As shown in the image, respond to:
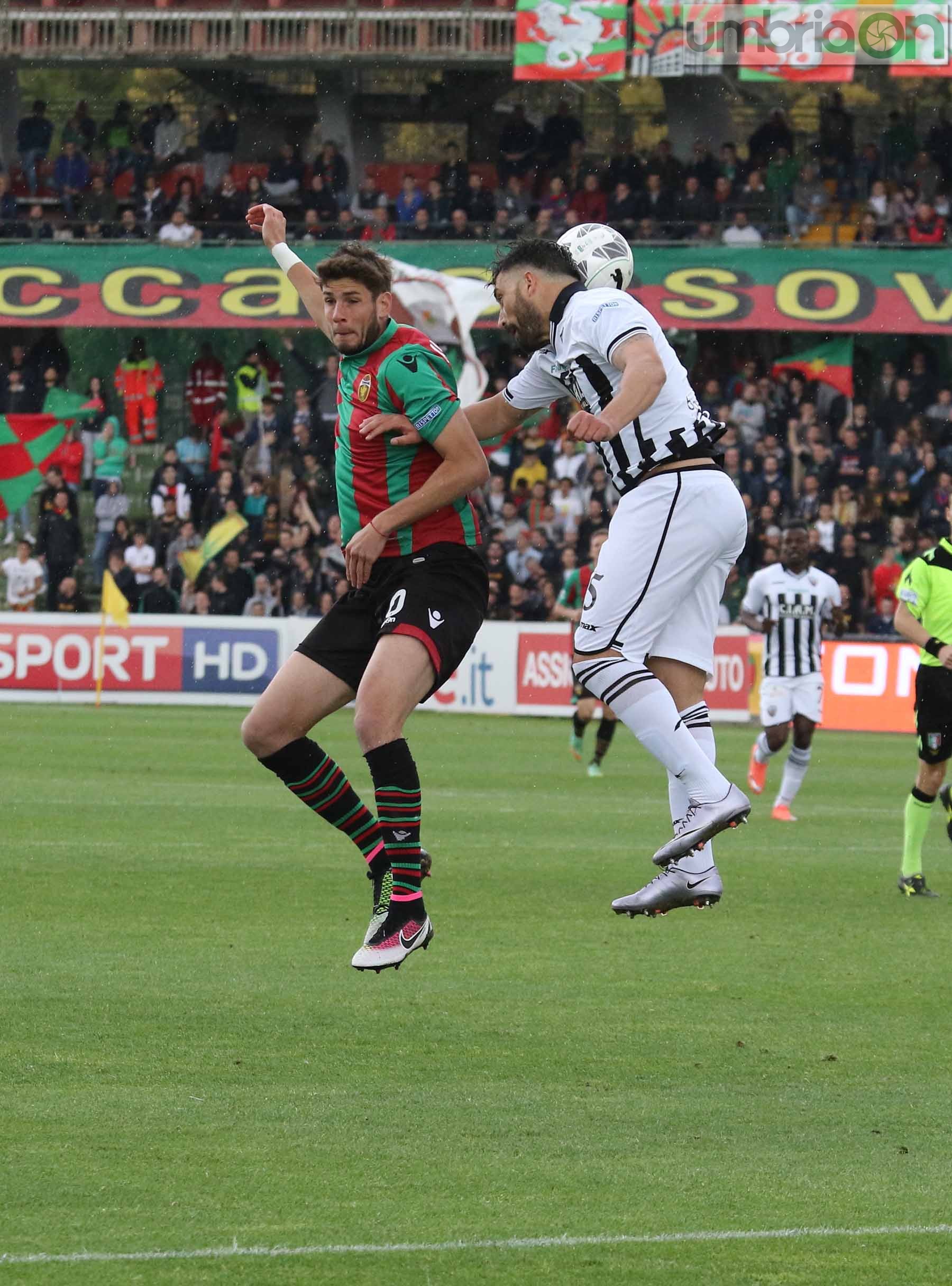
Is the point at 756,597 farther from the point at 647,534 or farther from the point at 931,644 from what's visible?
the point at 647,534

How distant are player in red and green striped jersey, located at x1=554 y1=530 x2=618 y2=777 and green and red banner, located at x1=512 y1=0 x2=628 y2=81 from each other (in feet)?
35.4

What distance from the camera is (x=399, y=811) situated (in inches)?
259

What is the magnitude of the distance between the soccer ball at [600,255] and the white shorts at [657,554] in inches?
27.9

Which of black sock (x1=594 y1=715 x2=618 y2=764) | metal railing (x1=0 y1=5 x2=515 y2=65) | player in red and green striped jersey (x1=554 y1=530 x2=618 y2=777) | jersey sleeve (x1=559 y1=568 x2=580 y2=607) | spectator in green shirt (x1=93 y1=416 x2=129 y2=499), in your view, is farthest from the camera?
metal railing (x1=0 y1=5 x2=515 y2=65)

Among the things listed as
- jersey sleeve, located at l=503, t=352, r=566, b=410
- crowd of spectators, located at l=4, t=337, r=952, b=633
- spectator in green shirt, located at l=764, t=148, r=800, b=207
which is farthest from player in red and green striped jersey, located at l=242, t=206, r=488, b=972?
spectator in green shirt, located at l=764, t=148, r=800, b=207

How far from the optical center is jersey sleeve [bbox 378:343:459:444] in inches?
251

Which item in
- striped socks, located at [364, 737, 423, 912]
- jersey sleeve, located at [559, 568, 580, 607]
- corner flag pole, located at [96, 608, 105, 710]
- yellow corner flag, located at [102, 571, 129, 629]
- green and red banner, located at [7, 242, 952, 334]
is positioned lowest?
corner flag pole, located at [96, 608, 105, 710]

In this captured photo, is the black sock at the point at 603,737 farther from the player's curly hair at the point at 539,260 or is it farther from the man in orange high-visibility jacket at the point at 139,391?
the man in orange high-visibility jacket at the point at 139,391

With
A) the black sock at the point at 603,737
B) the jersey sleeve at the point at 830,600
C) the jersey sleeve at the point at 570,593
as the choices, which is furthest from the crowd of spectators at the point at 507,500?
the jersey sleeve at the point at 830,600

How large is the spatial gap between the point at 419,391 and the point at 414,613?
0.72 metres

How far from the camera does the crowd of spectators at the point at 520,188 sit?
3173 centimetres

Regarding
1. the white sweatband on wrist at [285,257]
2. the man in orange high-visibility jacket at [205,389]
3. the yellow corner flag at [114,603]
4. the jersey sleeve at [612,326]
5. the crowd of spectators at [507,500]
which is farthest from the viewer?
the man in orange high-visibility jacket at [205,389]

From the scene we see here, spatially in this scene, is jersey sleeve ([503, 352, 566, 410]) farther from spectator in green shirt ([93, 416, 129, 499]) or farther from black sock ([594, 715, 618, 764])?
spectator in green shirt ([93, 416, 129, 499])

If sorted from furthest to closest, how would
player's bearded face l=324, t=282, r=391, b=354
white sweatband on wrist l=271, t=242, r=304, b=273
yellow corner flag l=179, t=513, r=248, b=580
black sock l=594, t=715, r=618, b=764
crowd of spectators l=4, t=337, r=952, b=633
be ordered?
yellow corner flag l=179, t=513, r=248, b=580, crowd of spectators l=4, t=337, r=952, b=633, black sock l=594, t=715, r=618, b=764, white sweatband on wrist l=271, t=242, r=304, b=273, player's bearded face l=324, t=282, r=391, b=354
